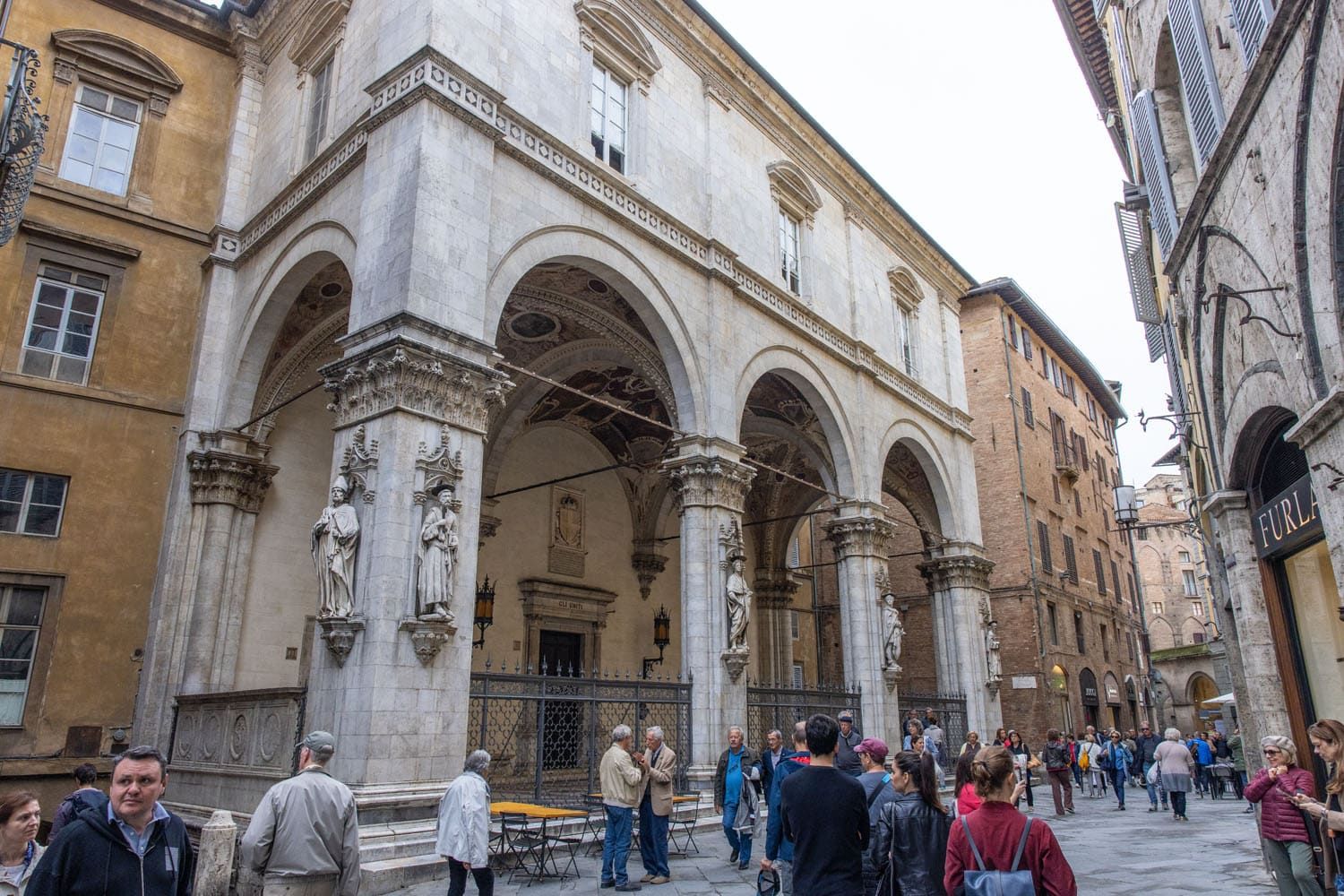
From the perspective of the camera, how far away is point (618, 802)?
25.7ft

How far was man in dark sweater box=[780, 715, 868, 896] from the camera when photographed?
12.8 feet

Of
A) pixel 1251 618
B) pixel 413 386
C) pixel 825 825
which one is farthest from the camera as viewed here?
pixel 413 386

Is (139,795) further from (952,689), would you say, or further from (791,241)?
(952,689)

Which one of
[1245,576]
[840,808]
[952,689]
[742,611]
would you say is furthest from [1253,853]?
[952,689]

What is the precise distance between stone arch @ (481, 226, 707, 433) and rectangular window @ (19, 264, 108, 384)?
5.97 metres

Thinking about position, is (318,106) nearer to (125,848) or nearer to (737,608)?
(737,608)

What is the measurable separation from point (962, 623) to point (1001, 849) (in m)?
18.2

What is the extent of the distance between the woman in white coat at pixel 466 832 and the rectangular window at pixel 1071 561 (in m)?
26.0

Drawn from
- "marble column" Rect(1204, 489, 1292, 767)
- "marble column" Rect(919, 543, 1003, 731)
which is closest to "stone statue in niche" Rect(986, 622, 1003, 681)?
"marble column" Rect(919, 543, 1003, 731)

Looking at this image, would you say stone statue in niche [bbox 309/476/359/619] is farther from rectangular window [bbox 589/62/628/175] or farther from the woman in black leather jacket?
rectangular window [bbox 589/62/628/175]

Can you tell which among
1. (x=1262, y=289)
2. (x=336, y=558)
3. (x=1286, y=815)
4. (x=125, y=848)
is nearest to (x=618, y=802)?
(x=336, y=558)

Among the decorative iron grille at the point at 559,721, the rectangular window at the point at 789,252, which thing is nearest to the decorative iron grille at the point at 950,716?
the decorative iron grille at the point at 559,721

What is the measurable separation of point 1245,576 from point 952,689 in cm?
1198

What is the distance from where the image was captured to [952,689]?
20094mm
